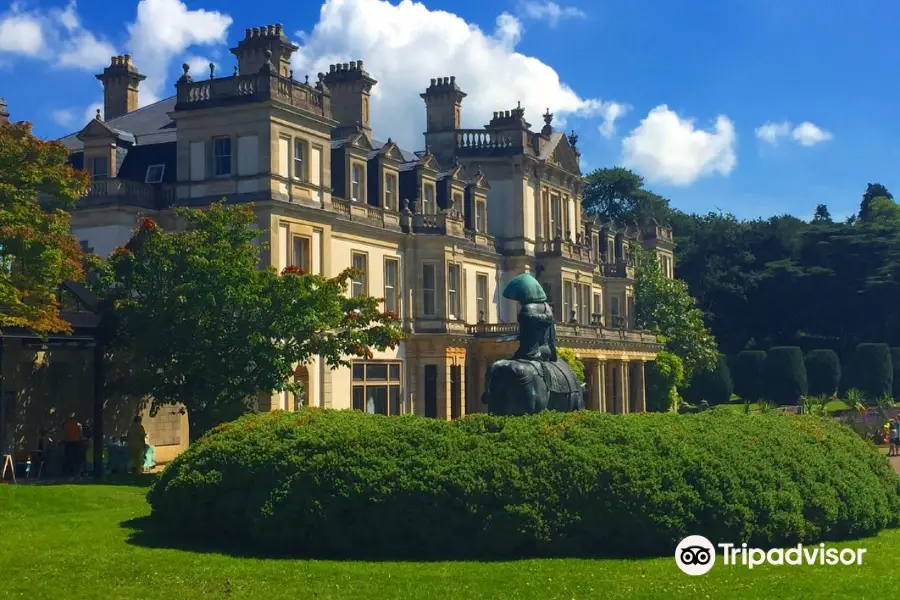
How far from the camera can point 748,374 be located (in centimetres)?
7831

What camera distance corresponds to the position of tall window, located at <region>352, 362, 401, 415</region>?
41719 mm

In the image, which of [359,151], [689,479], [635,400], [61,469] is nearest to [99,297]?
[61,469]

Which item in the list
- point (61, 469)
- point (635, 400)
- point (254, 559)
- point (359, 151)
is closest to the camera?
point (254, 559)

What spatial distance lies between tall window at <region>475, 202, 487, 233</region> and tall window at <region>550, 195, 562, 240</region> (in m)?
Answer: 5.56

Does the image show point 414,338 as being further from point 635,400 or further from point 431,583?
point 431,583

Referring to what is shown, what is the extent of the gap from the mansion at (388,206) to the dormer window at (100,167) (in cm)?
5

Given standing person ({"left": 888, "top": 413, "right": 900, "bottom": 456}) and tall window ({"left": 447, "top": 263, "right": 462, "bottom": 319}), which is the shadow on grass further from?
tall window ({"left": 447, "top": 263, "right": 462, "bottom": 319})

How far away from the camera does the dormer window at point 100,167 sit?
38938mm

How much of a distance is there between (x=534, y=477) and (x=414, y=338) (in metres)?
30.0

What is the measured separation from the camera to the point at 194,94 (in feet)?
124

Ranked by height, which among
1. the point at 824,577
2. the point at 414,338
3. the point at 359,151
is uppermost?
the point at 359,151

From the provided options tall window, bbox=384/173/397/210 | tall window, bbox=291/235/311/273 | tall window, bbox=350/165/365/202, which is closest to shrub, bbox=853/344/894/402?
tall window, bbox=384/173/397/210

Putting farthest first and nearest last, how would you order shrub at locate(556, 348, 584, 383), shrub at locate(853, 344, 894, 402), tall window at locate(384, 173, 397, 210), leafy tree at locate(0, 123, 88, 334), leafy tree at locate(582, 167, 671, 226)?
1. leafy tree at locate(582, 167, 671, 226)
2. shrub at locate(853, 344, 894, 402)
3. shrub at locate(556, 348, 584, 383)
4. tall window at locate(384, 173, 397, 210)
5. leafy tree at locate(0, 123, 88, 334)

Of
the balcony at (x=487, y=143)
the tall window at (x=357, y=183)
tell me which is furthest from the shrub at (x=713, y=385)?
the tall window at (x=357, y=183)
